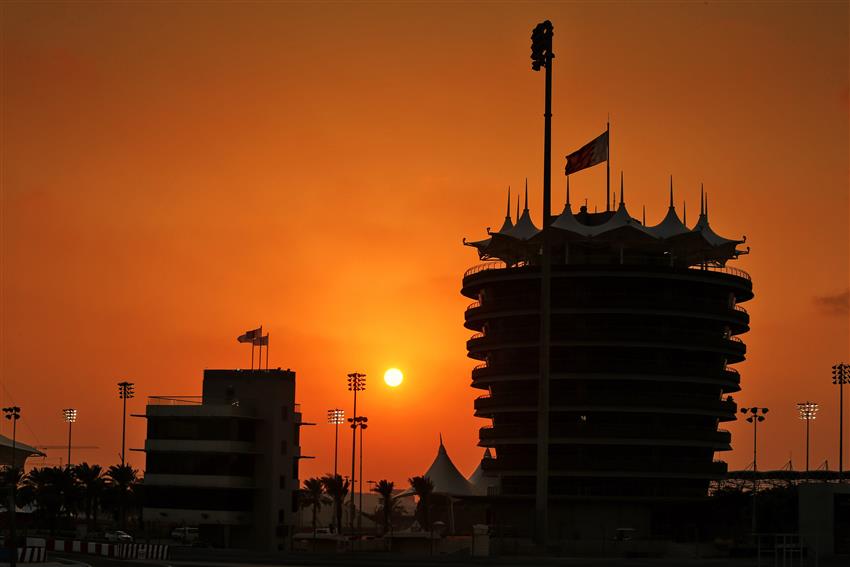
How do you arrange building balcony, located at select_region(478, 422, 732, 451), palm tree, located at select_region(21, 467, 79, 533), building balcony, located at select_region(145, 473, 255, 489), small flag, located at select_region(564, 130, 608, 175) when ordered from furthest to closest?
1. palm tree, located at select_region(21, 467, 79, 533)
2. building balcony, located at select_region(478, 422, 732, 451)
3. building balcony, located at select_region(145, 473, 255, 489)
4. small flag, located at select_region(564, 130, 608, 175)

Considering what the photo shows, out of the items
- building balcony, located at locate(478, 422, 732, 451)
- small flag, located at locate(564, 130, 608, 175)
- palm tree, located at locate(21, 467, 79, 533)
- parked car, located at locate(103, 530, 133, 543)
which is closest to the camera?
small flag, located at locate(564, 130, 608, 175)

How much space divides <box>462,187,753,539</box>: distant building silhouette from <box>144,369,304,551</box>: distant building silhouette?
21734mm

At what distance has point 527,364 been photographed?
13175 centimetres

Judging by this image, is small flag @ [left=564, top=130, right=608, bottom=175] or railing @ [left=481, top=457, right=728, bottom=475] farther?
railing @ [left=481, top=457, right=728, bottom=475]

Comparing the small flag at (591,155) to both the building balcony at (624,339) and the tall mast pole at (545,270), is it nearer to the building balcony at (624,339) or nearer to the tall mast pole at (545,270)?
the tall mast pole at (545,270)

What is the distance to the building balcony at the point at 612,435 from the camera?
128 metres

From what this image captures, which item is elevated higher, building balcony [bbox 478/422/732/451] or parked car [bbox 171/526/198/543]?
building balcony [bbox 478/422/732/451]

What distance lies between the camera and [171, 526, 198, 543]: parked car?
423 feet

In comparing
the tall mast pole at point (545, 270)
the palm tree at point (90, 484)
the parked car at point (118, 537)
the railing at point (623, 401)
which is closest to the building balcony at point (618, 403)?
the railing at point (623, 401)

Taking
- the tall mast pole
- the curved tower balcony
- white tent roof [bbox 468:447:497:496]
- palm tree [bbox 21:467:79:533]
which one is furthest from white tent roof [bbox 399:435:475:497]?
the tall mast pole

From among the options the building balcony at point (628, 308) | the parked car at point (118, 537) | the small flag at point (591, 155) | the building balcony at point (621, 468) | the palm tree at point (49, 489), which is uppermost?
the small flag at point (591, 155)

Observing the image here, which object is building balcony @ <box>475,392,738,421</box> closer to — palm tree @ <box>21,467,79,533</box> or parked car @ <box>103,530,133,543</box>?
parked car @ <box>103,530,133,543</box>

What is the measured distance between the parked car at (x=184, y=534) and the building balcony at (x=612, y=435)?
3263cm

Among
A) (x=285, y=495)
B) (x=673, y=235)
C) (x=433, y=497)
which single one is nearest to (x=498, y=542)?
(x=285, y=495)
